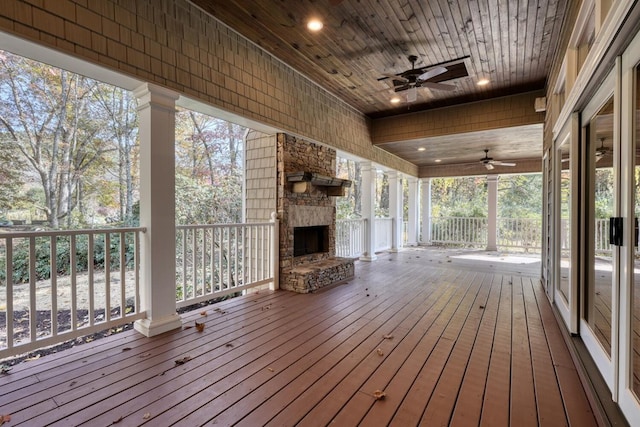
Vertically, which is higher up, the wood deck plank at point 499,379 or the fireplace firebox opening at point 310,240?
the fireplace firebox opening at point 310,240

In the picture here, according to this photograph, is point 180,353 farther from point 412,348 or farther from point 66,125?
point 66,125

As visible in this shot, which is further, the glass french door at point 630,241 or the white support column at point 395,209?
the white support column at point 395,209

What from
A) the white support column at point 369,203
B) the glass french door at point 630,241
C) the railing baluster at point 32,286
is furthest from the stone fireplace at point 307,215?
the glass french door at point 630,241

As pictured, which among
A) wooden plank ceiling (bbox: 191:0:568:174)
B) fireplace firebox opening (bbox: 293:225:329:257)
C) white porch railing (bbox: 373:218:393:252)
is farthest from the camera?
white porch railing (bbox: 373:218:393:252)

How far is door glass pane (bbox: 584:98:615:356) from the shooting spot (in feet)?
5.89

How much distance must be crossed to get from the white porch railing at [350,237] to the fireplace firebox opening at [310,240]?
3.42 ft

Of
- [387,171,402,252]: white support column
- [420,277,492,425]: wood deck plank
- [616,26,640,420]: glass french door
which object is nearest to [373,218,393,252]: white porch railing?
[387,171,402,252]: white support column

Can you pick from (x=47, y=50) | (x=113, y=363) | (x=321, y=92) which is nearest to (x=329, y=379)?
(x=113, y=363)

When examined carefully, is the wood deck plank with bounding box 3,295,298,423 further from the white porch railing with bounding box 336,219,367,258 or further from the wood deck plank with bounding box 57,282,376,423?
the white porch railing with bounding box 336,219,367,258

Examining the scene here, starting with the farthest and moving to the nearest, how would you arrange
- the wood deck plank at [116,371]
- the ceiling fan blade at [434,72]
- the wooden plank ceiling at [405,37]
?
the ceiling fan blade at [434,72] → the wooden plank ceiling at [405,37] → the wood deck plank at [116,371]

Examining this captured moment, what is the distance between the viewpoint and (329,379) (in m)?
2.08

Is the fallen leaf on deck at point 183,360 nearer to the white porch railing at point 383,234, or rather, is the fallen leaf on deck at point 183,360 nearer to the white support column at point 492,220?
the white porch railing at point 383,234

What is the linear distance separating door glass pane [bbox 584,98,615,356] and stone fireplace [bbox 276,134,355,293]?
3.15 meters

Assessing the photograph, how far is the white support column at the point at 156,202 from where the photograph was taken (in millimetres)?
2822
